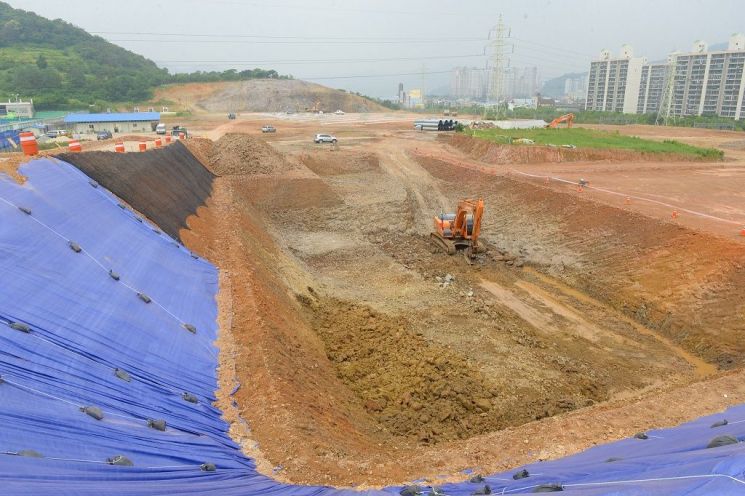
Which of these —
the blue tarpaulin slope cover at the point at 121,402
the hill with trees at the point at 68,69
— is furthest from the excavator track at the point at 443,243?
the hill with trees at the point at 68,69

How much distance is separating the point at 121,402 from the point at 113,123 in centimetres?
5938

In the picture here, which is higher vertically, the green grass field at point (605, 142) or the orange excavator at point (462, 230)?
the green grass field at point (605, 142)

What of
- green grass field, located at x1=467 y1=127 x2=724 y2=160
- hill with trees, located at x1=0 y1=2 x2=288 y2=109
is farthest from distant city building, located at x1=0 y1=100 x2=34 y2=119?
green grass field, located at x1=467 y1=127 x2=724 y2=160

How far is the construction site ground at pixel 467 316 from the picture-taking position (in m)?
8.99

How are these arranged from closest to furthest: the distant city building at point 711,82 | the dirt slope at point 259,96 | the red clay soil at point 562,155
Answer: the red clay soil at point 562,155, the distant city building at point 711,82, the dirt slope at point 259,96

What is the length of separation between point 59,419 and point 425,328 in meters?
11.1

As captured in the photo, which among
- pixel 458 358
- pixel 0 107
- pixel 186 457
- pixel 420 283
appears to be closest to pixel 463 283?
pixel 420 283

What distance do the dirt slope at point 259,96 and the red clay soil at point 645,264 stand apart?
86843mm

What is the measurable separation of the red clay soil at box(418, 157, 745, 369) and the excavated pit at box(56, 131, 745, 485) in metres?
0.06

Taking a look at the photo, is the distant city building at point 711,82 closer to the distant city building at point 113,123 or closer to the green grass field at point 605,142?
the green grass field at point 605,142

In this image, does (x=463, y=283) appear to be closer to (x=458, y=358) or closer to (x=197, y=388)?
(x=458, y=358)

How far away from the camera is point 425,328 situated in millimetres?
15516

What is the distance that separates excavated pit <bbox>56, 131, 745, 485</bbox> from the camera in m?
9.18

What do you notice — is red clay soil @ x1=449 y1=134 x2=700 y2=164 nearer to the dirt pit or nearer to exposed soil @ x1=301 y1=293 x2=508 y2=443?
the dirt pit
